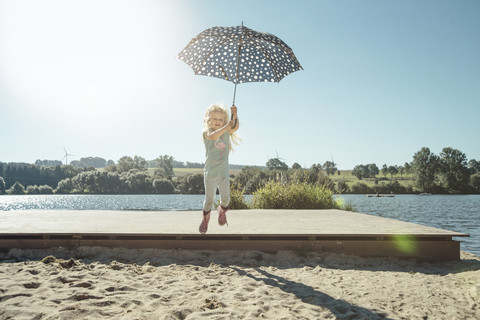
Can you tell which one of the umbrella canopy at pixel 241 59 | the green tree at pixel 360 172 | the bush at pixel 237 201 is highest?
the green tree at pixel 360 172

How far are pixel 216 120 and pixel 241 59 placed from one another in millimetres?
1180

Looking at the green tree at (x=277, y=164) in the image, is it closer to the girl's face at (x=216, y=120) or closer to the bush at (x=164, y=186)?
the bush at (x=164, y=186)

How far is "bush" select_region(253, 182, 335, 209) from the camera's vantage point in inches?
394

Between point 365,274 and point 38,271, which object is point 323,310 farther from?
point 38,271

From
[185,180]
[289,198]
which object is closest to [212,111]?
[289,198]

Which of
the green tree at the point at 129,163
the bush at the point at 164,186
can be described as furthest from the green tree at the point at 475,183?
the green tree at the point at 129,163

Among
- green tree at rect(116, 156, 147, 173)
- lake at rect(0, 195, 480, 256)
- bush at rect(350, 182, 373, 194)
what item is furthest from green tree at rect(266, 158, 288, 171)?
green tree at rect(116, 156, 147, 173)

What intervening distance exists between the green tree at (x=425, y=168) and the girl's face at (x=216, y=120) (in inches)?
2967

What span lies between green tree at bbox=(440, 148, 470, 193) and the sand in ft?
254

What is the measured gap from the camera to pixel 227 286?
10.2 ft

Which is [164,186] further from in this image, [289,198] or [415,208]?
[289,198]

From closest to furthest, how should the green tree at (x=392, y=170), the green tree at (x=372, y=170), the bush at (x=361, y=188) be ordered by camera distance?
the bush at (x=361, y=188) → the green tree at (x=372, y=170) → the green tree at (x=392, y=170)

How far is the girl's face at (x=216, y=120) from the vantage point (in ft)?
12.9

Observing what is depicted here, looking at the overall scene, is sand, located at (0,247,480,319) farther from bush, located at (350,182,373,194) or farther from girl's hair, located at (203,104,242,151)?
bush, located at (350,182,373,194)
